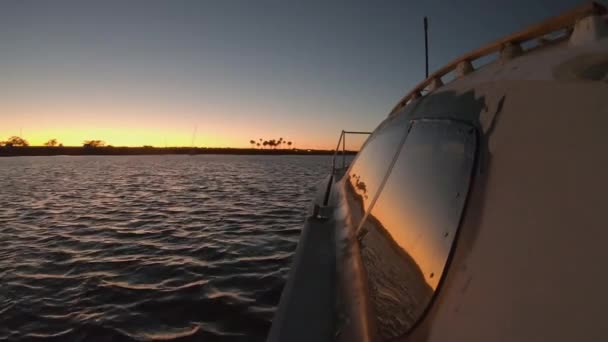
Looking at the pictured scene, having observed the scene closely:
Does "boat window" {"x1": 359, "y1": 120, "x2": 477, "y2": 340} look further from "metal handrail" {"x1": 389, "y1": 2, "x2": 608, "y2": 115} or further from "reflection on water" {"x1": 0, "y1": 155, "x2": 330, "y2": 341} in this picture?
"reflection on water" {"x1": 0, "y1": 155, "x2": 330, "y2": 341}

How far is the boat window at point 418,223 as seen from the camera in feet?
4.54

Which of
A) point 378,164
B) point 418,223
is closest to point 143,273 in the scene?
point 378,164

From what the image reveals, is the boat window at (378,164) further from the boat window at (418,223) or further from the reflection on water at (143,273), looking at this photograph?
the reflection on water at (143,273)

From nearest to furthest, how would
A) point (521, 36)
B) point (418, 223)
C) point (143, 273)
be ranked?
point (418, 223)
point (521, 36)
point (143, 273)

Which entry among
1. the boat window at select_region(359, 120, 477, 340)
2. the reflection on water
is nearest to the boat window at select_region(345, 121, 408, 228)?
the boat window at select_region(359, 120, 477, 340)

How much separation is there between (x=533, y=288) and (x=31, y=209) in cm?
1520

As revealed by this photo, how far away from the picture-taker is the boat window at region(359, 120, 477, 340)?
1383mm

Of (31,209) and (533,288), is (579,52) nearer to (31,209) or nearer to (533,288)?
(533,288)

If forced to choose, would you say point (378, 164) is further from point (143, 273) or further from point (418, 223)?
point (143, 273)

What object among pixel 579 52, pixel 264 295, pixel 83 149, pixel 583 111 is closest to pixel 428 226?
pixel 583 111

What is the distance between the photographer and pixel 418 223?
5.44 feet

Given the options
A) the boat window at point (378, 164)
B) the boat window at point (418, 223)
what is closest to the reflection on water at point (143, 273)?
the boat window at point (378, 164)

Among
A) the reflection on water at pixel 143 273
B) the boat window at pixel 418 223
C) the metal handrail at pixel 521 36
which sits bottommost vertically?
the reflection on water at pixel 143 273

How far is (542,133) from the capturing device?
1.14 meters
